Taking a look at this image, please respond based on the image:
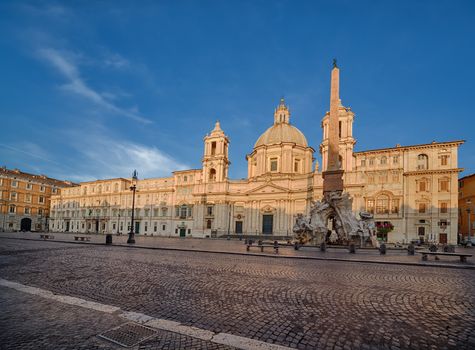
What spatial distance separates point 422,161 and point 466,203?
12.8 metres

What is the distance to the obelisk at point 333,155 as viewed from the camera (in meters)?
26.6

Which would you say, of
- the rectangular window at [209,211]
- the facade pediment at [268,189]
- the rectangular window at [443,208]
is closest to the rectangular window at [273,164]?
the facade pediment at [268,189]

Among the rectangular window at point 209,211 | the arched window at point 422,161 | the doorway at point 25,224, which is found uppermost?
the arched window at point 422,161

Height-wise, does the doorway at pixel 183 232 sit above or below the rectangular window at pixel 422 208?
below

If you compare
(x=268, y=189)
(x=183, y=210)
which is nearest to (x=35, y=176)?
(x=183, y=210)

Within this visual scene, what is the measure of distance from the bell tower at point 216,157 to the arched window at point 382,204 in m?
Result: 30.9

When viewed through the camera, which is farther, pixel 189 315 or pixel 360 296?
pixel 360 296

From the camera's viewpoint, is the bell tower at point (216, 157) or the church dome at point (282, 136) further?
the church dome at point (282, 136)

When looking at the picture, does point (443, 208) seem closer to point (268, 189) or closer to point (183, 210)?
point (268, 189)

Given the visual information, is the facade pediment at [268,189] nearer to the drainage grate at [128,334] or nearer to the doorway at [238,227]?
the doorway at [238,227]

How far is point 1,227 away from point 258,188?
6223 cm

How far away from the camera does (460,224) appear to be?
2103 inches

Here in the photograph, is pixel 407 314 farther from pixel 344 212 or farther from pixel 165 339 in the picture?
pixel 344 212

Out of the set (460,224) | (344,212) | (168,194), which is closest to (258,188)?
(168,194)
